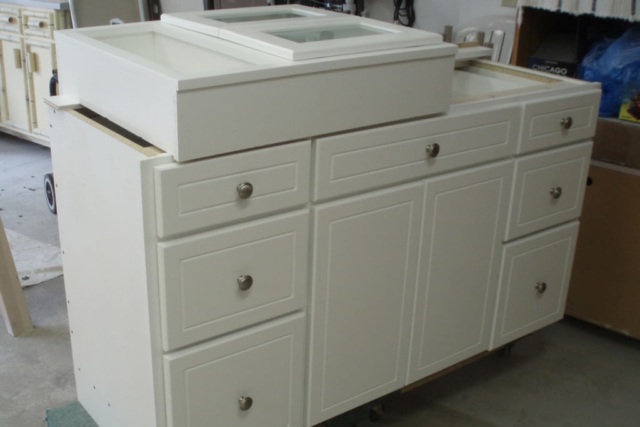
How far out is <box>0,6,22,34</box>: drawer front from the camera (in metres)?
3.65

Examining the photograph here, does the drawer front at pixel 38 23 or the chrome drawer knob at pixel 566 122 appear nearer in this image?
the chrome drawer knob at pixel 566 122

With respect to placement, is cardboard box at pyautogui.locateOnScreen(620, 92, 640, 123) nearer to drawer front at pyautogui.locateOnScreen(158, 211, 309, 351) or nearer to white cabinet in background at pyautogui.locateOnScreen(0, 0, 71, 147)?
drawer front at pyautogui.locateOnScreen(158, 211, 309, 351)

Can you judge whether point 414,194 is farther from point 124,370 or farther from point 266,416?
point 124,370

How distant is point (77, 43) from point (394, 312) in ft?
3.02

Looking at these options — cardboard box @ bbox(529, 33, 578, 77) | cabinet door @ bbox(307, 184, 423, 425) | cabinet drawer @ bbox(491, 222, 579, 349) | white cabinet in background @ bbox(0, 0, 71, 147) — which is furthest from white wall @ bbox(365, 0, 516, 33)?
white cabinet in background @ bbox(0, 0, 71, 147)

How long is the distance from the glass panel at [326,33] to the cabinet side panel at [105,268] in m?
0.45

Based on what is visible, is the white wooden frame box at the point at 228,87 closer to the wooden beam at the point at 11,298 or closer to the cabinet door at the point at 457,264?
the cabinet door at the point at 457,264

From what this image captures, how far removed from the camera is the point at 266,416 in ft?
4.99

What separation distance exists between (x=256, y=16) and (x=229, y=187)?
2.02 feet

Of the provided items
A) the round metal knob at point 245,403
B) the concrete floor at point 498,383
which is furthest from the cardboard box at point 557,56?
the round metal knob at point 245,403

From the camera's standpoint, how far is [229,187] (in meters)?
1.28

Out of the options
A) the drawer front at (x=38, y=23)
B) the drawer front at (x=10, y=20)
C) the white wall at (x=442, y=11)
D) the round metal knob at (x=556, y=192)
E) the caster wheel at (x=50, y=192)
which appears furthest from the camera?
the drawer front at (x=10, y=20)

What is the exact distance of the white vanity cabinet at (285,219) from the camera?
4.14ft

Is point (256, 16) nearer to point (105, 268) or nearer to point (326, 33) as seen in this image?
point (326, 33)
